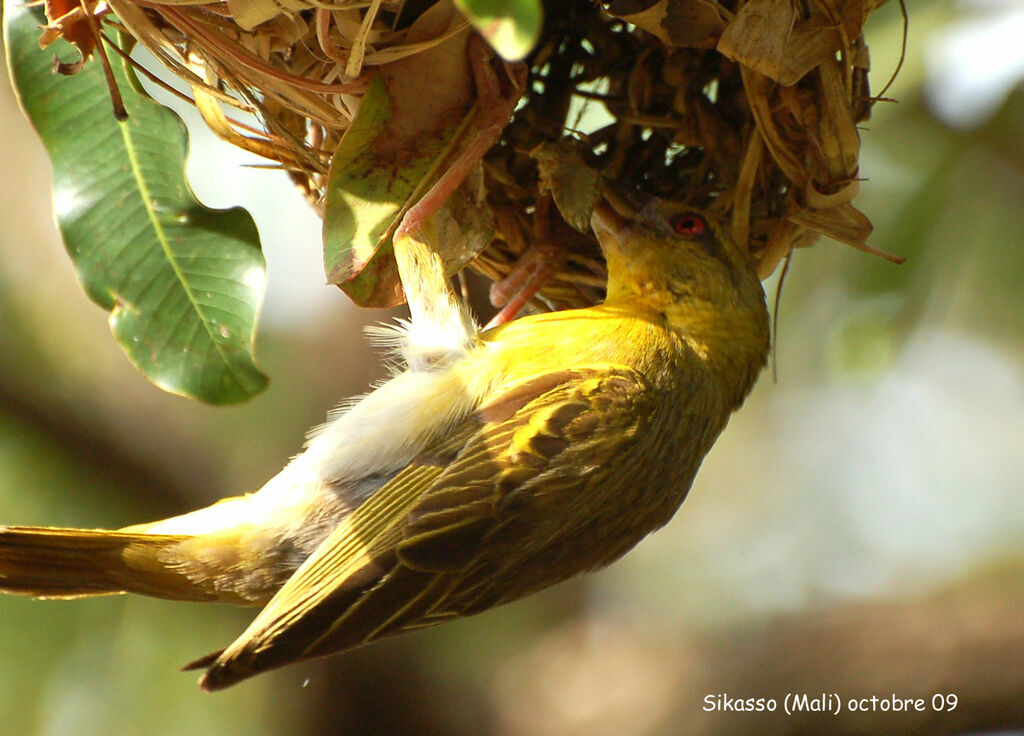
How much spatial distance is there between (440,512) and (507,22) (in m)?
1.00

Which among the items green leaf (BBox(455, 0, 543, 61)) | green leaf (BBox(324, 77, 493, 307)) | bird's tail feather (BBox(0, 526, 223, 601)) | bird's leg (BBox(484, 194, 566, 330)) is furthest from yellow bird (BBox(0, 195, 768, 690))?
green leaf (BBox(455, 0, 543, 61))

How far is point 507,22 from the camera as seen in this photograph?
0.79 meters

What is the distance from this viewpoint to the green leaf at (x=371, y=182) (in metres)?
1.56

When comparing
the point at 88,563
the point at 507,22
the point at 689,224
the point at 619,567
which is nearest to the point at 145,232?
the point at 88,563

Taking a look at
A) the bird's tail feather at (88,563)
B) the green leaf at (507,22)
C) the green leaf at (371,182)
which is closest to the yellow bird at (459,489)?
the bird's tail feather at (88,563)

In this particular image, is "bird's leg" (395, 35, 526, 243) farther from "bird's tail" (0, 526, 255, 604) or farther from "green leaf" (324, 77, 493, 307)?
"bird's tail" (0, 526, 255, 604)

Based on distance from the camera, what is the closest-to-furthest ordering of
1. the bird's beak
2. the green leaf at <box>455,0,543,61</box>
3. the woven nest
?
1. the green leaf at <box>455,0,543,61</box>
2. the woven nest
3. the bird's beak

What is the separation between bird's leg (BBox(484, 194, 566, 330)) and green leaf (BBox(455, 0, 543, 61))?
1261mm

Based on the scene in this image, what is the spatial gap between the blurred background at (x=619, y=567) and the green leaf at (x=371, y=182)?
154 cm

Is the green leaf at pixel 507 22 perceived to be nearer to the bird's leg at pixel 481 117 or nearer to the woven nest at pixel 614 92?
the woven nest at pixel 614 92

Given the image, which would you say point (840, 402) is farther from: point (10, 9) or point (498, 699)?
point (10, 9)

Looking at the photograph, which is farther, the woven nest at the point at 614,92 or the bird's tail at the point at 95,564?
the bird's tail at the point at 95,564

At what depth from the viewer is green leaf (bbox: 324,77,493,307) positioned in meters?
1.56

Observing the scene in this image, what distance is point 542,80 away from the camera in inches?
79.7
